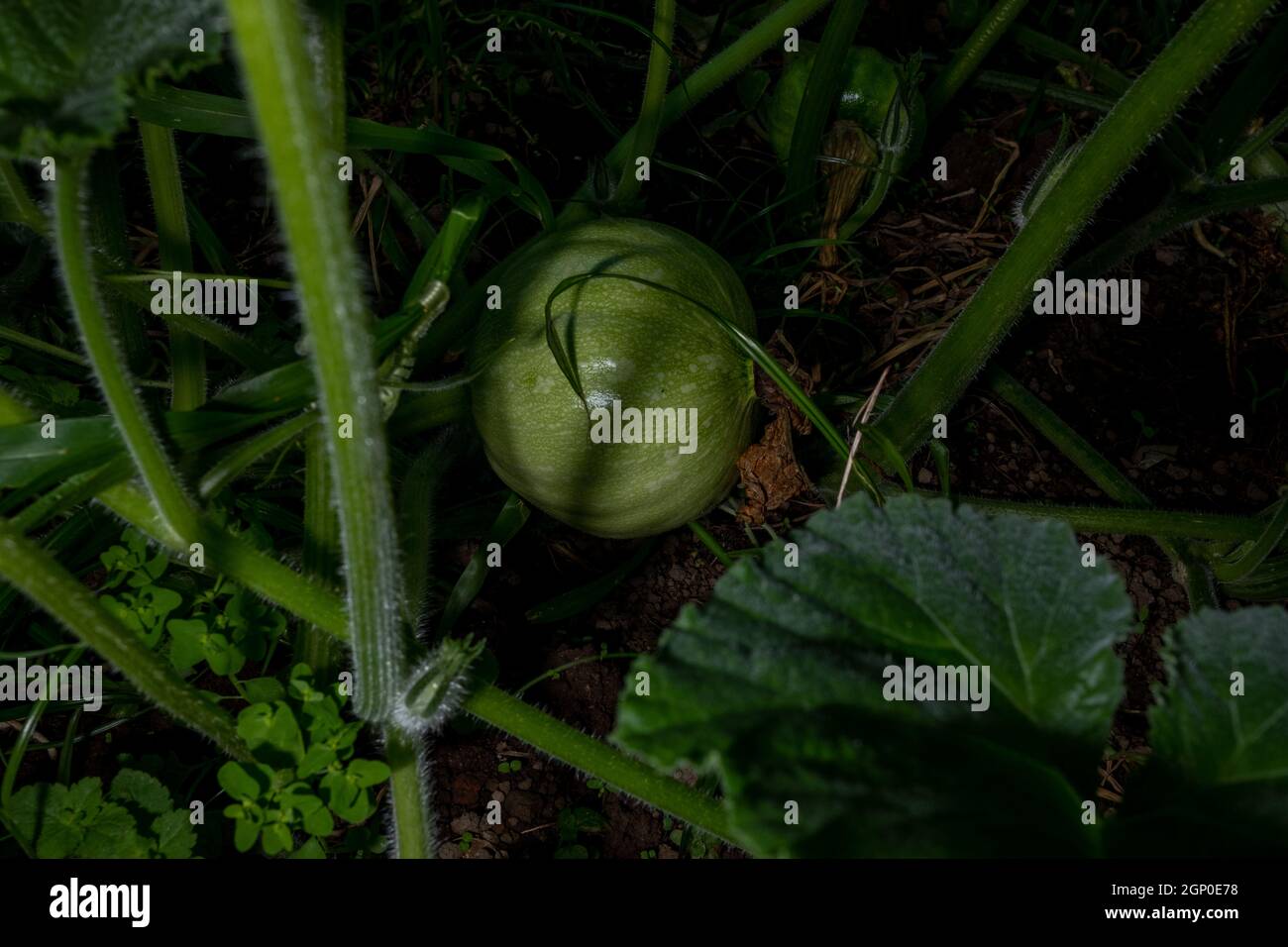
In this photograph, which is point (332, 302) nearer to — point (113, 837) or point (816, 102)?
point (113, 837)

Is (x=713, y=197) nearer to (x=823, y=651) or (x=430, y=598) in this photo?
(x=430, y=598)

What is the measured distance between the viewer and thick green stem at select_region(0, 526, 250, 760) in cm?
97

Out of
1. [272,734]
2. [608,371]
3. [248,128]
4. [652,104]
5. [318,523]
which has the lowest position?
[272,734]

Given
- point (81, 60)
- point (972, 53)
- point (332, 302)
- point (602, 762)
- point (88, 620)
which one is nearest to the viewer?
point (332, 302)

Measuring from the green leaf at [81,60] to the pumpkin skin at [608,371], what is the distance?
72 cm

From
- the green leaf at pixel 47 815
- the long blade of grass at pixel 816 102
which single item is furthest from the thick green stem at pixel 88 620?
the long blade of grass at pixel 816 102

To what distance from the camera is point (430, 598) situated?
176cm

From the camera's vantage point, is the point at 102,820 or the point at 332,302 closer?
the point at 332,302

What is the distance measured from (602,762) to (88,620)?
1.80 ft

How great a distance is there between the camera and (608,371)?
61.7 inches

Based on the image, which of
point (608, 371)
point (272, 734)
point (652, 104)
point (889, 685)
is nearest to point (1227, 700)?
point (889, 685)

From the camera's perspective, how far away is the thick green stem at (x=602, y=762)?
47.3 inches

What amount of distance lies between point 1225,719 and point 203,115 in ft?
4.54

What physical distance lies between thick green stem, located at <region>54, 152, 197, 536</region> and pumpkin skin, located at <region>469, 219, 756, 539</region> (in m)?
0.57
